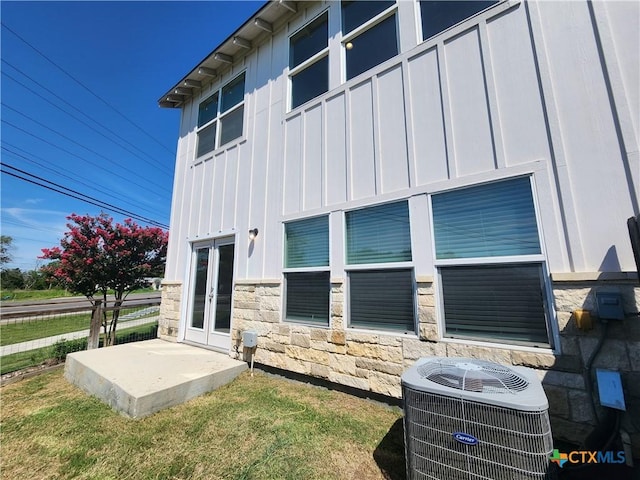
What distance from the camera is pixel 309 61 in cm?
498

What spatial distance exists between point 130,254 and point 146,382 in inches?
202

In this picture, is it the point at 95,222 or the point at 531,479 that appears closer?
the point at 531,479

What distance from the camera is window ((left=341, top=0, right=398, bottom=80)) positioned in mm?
4027

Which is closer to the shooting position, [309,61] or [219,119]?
[309,61]

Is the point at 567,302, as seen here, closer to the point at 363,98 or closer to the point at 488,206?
the point at 488,206

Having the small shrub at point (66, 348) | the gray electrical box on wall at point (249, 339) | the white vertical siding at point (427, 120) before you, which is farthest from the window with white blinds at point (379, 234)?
the small shrub at point (66, 348)

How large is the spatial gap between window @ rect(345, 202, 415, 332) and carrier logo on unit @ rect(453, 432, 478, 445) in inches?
62.2

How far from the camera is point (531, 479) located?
4.62 ft

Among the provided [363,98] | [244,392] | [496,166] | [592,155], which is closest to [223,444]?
[244,392]

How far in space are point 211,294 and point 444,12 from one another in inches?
246

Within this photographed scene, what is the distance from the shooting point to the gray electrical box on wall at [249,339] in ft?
14.5

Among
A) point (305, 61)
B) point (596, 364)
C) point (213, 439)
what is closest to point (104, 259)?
→ point (213, 439)

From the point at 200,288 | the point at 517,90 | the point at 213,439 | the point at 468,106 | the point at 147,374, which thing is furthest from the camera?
the point at 200,288

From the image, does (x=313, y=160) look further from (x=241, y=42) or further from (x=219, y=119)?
(x=241, y=42)
